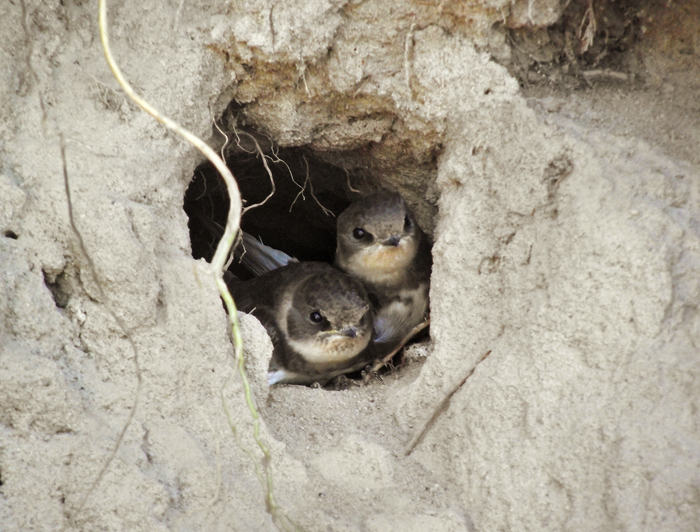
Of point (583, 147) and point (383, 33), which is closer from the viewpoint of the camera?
point (583, 147)

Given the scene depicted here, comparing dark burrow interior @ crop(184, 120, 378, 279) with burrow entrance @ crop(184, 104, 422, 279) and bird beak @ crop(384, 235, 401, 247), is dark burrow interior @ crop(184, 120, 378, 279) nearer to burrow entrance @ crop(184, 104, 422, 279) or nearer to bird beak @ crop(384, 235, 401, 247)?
burrow entrance @ crop(184, 104, 422, 279)

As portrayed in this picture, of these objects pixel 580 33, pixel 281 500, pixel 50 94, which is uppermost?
pixel 580 33

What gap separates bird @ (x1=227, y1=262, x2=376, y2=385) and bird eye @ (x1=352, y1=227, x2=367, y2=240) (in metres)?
0.24

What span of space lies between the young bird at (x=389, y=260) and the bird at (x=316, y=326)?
0.17 metres

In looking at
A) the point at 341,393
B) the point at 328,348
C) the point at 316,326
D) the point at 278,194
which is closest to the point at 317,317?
the point at 316,326

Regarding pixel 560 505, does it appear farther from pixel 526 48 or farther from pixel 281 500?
pixel 526 48

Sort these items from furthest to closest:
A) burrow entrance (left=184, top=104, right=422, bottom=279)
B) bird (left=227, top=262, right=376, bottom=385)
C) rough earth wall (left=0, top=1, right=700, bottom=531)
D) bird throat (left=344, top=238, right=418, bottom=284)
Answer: bird throat (left=344, top=238, right=418, bottom=284) → burrow entrance (left=184, top=104, right=422, bottom=279) → bird (left=227, top=262, right=376, bottom=385) → rough earth wall (left=0, top=1, right=700, bottom=531)

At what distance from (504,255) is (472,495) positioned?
79 cm

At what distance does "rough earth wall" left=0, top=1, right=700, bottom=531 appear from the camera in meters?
1.71

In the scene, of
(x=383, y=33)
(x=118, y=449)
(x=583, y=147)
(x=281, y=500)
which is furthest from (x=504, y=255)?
(x=118, y=449)

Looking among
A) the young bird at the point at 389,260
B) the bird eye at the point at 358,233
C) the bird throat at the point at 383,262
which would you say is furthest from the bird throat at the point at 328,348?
the bird eye at the point at 358,233

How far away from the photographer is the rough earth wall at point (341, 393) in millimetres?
1714

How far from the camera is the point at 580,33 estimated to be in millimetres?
2234

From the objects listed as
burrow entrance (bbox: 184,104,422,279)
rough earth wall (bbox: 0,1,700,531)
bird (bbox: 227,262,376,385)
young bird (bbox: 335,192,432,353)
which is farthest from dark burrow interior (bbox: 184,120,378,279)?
rough earth wall (bbox: 0,1,700,531)
